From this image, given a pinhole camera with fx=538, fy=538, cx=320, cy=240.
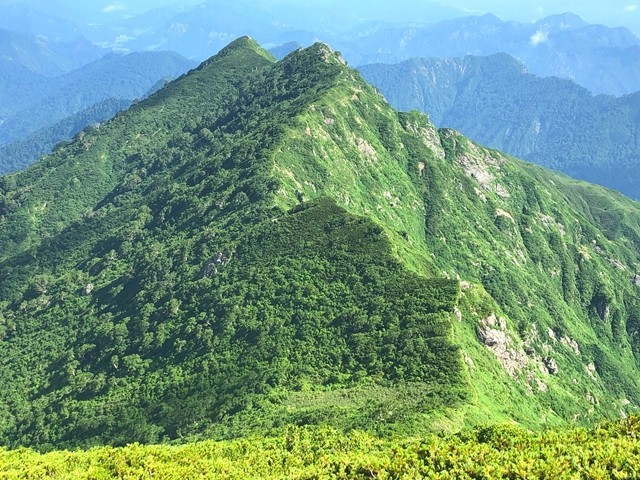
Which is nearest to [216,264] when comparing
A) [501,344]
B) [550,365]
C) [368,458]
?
[501,344]

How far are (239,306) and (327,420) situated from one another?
161 feet

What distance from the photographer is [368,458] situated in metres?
55.8

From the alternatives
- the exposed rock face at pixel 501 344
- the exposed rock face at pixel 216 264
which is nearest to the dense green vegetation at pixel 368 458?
the exposed rock face at pixel 501 344

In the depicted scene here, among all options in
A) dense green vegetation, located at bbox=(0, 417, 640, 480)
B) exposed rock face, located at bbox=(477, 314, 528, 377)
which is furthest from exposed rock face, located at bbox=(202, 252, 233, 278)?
dense green vegetation, located at bbox=(0, 417, 640, 480)

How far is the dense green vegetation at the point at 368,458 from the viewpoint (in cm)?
4847

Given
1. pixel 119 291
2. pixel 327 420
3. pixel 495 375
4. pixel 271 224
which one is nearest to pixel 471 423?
pixel 327 420

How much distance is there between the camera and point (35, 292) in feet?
640

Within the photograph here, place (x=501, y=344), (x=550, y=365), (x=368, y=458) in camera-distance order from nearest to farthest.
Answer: (x=368, y=458) → (x=501, y=344) → (x=550, y=365)

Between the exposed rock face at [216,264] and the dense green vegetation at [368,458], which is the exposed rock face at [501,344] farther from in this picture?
the exposed rock face at [216,264]

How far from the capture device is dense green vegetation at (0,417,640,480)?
48469 mm

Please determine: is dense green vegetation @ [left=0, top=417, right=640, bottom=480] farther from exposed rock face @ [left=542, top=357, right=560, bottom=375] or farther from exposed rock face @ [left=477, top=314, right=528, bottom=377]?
exposed rock face @ [left=542, top=357, right=560, bottom=375]

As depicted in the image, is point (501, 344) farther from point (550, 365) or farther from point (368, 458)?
point (368, 458)

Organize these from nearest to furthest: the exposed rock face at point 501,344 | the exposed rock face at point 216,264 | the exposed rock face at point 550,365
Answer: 1. the exposed rock face at point 501,344
2. the exposed rock face at point 216,264
3. the exposed rock face at point 550,365

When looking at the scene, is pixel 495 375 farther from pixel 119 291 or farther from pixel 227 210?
pixel 119 291
